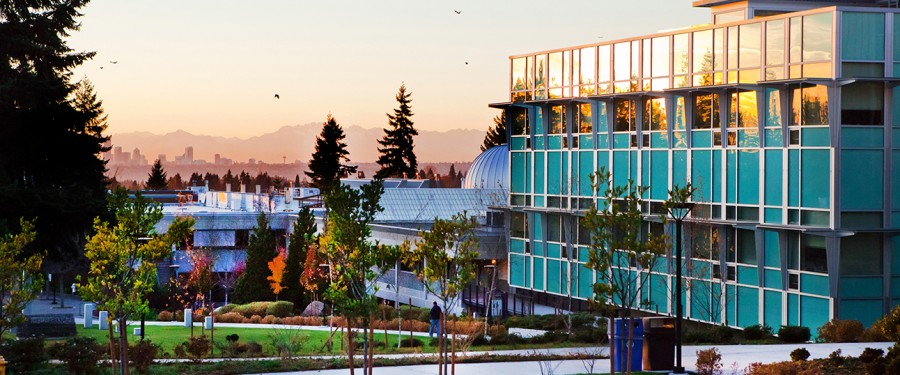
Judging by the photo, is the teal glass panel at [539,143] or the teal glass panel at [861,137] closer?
the teal glass panel at [861,137]

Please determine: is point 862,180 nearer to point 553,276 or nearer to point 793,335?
point 793,335

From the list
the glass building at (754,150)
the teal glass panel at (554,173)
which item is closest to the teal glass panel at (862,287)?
A: the glass building at (754,150)

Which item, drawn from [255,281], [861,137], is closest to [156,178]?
[255,281]

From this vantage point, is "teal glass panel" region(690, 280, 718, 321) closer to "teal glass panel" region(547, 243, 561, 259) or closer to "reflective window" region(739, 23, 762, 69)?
"reflective window" region(739, 23, 762, 69)

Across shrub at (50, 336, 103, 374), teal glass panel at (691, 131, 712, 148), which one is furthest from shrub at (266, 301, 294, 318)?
shrub at (50, 336, 103, 374)

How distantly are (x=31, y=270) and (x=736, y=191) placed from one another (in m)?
23.7

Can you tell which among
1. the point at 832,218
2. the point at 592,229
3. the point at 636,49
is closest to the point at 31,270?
the point at 592,229

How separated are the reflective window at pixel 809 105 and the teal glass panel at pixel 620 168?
9347 mm

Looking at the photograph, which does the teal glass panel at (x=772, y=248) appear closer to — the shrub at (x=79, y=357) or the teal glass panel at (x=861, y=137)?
the teal glass panel at (x=861, y=137)

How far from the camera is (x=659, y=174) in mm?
44875

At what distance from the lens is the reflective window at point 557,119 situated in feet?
168

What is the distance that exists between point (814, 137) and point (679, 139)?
7.03m

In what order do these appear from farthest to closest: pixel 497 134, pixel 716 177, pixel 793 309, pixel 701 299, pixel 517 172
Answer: pixel 497 134
pixel 517 172
pixel 701 299
pixel 716 177
pixel 793 309

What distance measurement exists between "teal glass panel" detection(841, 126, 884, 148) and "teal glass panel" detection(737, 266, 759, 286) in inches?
217
